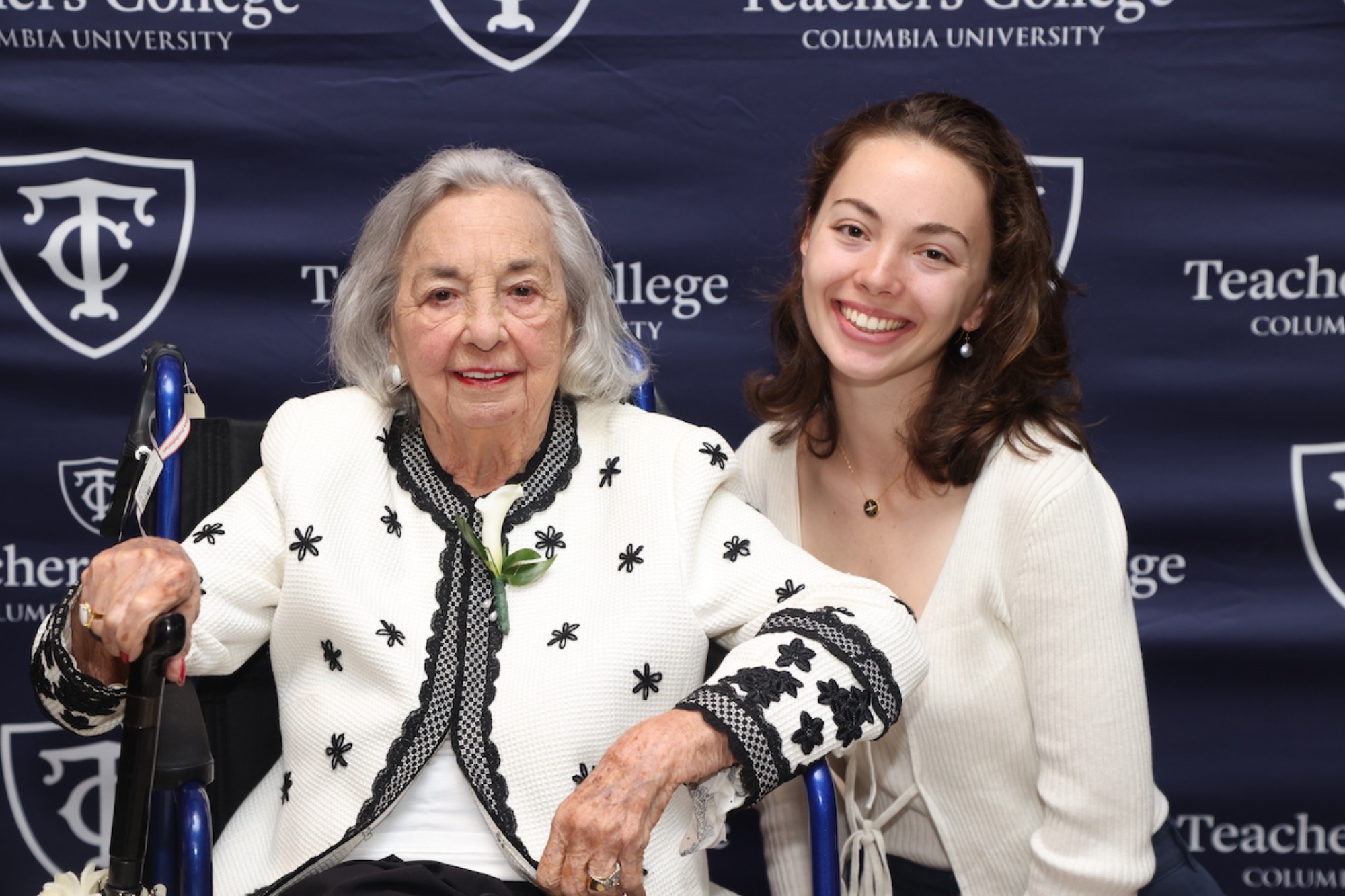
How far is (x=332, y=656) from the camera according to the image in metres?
1.96

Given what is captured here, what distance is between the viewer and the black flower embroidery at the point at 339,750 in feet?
6.22

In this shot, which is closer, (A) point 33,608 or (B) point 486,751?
(B) point 486,751

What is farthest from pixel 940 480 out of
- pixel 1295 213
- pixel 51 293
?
pixel 51 293

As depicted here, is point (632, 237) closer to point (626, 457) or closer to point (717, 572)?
point (626, 457)

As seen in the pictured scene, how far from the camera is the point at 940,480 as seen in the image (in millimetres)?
2160

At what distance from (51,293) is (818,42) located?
1735 mm

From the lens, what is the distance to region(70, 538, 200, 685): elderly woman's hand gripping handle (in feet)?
5.19

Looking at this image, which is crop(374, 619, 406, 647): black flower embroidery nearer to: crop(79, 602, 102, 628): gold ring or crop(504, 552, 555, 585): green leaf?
crop(504, 552, 555, 585): green leaf

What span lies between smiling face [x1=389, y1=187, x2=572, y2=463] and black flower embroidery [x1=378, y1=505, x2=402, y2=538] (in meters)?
0.16

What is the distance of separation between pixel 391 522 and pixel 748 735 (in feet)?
2.23

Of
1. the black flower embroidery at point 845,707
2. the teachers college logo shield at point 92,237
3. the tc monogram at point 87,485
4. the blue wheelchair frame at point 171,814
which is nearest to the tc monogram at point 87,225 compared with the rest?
the teachers college logo shield at point 92,237

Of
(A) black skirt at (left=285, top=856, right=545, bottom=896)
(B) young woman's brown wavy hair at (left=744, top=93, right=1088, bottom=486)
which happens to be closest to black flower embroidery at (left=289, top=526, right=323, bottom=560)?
(A) black skirt at (left=285, top=856, right=545, bottom=896)

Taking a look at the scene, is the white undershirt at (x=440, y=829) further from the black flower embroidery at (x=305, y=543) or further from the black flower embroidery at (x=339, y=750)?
the black flower embroidery at (x=305, y=543)

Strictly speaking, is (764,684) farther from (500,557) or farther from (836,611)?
(500,557)
